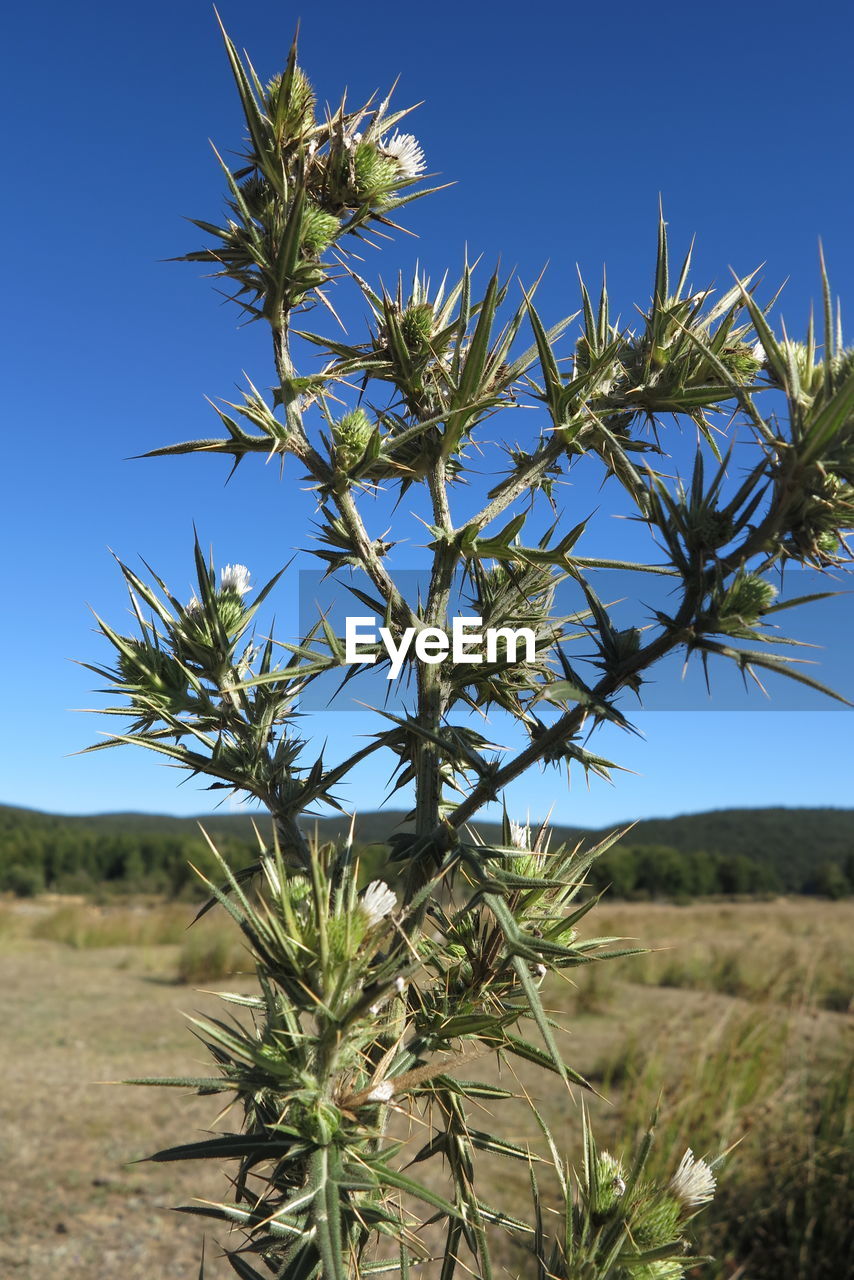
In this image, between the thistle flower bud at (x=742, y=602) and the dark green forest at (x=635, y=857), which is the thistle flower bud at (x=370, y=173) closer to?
the thistle flower bud at (x=742, y=602)

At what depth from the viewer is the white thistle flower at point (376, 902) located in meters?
1.19

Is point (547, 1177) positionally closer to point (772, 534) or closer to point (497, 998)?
point (497, 998)

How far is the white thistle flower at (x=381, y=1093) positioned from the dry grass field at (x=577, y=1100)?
449 mm

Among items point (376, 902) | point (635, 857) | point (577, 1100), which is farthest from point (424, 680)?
point (635, 857)

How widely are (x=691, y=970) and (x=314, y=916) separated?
47.4 ft

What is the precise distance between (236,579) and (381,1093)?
98 cm

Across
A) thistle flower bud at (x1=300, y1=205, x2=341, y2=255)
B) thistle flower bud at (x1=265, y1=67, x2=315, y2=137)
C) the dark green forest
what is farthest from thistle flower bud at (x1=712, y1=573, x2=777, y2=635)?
the dark green forest

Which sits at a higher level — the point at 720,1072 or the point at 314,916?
the point at 314,916

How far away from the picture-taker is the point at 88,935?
18.7 meters

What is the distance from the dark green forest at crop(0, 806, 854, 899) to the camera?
1372 inches

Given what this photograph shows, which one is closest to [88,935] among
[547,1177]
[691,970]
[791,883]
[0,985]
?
[0,985]

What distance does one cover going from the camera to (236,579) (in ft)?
5.62

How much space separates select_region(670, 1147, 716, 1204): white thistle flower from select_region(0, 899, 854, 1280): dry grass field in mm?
387

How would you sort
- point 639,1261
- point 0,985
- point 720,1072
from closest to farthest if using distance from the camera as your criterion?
point 639,1261 < point 720,1072 < point 0,985
